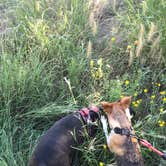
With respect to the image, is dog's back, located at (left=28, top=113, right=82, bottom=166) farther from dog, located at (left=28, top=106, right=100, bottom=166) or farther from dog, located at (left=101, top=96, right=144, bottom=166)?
dog, located at (left=101, top=96, right=144, bottom=166)

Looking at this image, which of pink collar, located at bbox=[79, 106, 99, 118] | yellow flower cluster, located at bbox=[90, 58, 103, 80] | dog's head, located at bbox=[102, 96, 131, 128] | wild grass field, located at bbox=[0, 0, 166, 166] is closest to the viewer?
dog's head, located at bbox=[102, 96, 131, 128]

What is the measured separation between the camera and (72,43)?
435 cm

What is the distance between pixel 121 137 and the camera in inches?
133

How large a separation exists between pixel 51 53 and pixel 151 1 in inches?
46.1

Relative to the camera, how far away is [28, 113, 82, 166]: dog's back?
129 inches

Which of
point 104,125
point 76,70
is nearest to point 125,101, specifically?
point 104,125

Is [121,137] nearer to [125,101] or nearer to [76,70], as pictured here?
[125,101]

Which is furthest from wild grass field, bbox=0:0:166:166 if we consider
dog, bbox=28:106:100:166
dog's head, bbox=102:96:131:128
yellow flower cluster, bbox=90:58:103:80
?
dog's head, bbox=102:96:131:128

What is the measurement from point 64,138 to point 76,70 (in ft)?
2.78

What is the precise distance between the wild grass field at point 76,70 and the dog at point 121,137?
0.18m

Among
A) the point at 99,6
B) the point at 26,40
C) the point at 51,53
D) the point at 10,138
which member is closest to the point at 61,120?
the point at 10,138

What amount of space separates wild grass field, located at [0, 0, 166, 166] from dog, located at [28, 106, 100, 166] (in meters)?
0.11

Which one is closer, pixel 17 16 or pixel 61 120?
pixel 61 120

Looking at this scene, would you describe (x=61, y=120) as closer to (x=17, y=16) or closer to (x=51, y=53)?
(x=51, y=53)
